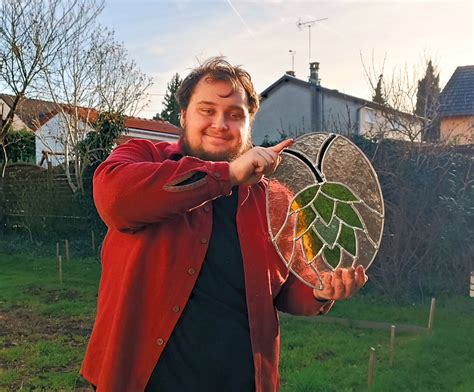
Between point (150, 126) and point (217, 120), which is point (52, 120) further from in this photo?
point (217, 120)

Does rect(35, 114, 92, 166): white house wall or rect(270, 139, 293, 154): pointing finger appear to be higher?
rect(35, 114, 92, 166): white house wall

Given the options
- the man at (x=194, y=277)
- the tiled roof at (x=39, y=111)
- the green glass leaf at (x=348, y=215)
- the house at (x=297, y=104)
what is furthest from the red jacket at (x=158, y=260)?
the tiled roof at (x=39, y=111)

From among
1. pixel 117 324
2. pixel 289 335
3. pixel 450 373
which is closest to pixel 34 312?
pixel 289 335

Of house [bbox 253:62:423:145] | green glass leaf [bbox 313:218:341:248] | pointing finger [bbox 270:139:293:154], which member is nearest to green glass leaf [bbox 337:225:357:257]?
green glass leaf [bbox 313:218:341:248]

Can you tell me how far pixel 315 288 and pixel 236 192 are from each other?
0.38 metres

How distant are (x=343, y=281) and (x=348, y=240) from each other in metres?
0.15

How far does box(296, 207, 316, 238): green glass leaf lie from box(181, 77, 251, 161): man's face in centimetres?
26

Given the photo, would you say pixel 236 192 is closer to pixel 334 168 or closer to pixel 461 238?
pixel 334 168

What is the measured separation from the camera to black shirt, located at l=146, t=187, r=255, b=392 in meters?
1.43

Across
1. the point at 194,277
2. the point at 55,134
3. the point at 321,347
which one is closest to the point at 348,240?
the point at 194,277

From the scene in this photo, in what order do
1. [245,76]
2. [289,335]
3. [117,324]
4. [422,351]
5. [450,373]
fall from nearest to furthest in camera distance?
[117,324]
[245,76]
[450,373]
[422,351]
[289,335]

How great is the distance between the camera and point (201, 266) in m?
1.44

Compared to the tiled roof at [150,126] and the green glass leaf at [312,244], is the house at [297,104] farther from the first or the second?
A: the green glass leaf at [312,244]

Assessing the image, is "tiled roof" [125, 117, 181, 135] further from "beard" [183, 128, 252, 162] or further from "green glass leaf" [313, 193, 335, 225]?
"green glass leaf" [313, 193, 335, 225]
